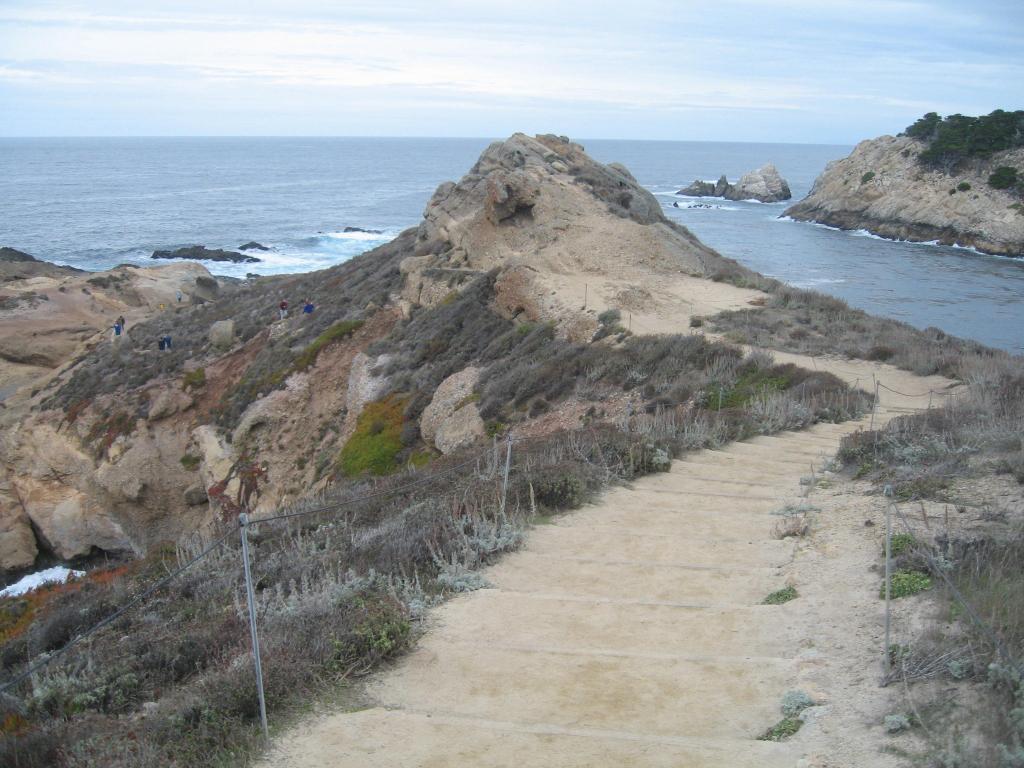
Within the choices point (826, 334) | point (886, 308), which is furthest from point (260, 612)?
point (886, 308)

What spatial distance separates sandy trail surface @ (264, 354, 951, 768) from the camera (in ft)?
16.8

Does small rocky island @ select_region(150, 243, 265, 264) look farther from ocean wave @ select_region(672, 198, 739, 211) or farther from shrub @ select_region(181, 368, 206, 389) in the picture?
ocean wave @ select_region(672, 198, 739, 211)

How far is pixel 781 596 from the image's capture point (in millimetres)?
7195

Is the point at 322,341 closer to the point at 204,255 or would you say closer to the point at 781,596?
the point at 781,596

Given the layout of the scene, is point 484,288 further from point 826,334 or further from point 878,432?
point 878,432

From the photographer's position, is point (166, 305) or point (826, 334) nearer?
point (826, 334)

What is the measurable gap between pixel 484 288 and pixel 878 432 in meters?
14.9

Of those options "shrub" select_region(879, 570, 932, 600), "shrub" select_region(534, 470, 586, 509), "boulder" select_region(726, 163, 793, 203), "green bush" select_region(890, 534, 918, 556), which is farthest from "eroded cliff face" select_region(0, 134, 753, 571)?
"boulder" select_region(726, 163, 793, 203)

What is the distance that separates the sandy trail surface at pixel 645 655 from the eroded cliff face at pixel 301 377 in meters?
8.98

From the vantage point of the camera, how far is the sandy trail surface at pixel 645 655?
5.11m

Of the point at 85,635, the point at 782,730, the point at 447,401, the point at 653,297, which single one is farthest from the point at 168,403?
the point at 782,730

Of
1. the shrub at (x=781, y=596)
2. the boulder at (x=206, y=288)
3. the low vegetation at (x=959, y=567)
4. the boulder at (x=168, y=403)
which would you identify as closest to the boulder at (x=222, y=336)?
the boulder at (x=168, y=403)

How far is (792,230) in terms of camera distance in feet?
245

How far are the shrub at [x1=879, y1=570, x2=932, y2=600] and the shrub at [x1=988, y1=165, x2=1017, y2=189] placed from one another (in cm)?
6650
